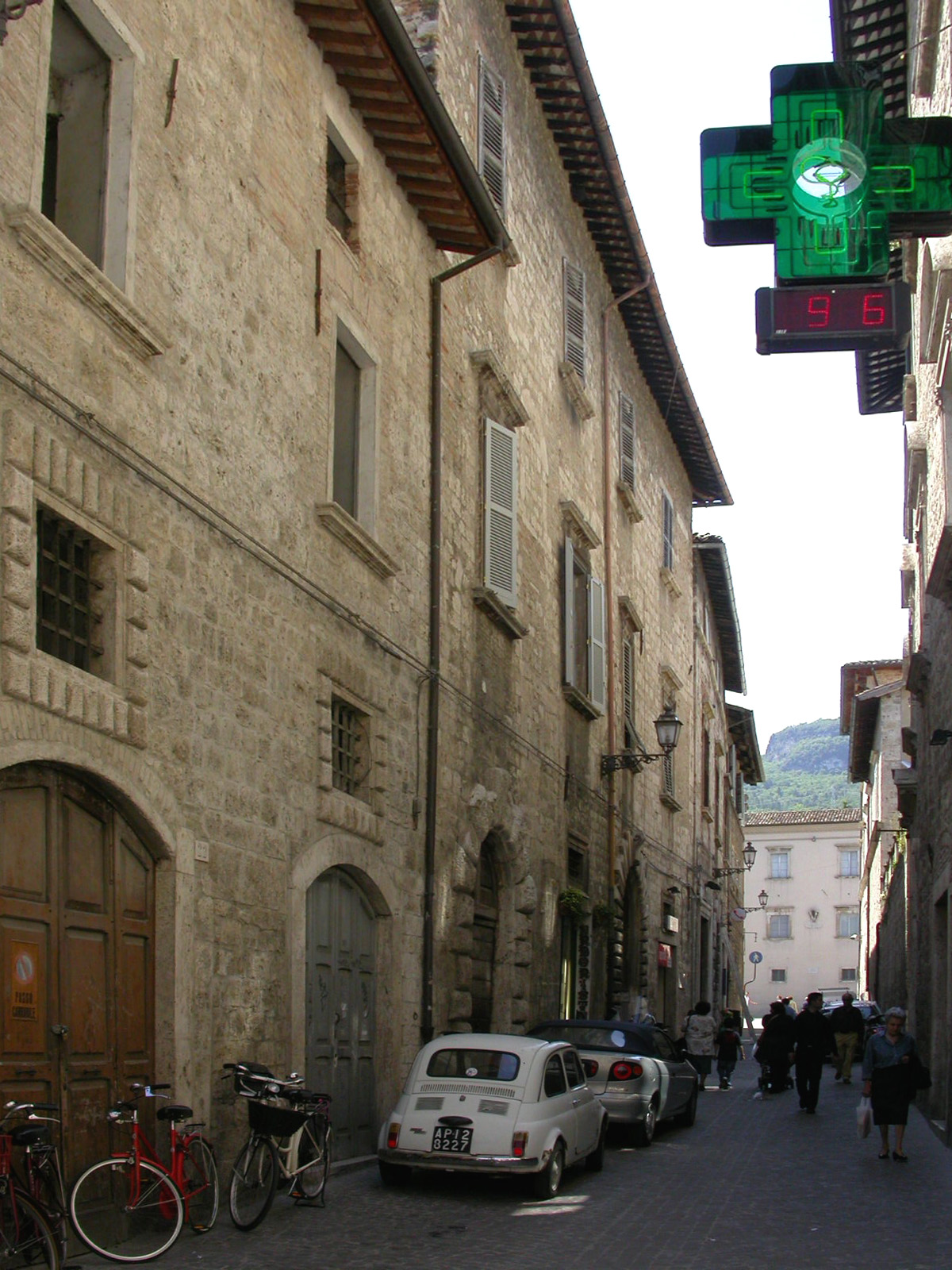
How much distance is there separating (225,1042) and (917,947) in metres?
15.4

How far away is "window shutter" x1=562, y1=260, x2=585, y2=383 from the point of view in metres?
22.5

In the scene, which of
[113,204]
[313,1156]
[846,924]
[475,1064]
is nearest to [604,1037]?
[475,1064]

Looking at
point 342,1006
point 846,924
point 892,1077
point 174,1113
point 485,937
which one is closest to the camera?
point 174,1113

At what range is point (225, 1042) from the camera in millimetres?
10609

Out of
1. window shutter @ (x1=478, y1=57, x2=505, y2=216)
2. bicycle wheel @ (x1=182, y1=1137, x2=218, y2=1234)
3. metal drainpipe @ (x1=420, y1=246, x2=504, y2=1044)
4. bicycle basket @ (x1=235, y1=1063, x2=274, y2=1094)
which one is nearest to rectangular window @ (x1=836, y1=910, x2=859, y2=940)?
window shutter @ (x1=478, y1=57, x2=505, y2=216)

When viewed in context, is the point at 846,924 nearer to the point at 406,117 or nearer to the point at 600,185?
the point at 600,185

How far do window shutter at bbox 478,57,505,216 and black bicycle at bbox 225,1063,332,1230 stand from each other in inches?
433

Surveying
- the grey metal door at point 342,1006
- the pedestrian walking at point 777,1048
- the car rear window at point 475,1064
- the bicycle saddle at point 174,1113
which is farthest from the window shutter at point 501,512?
the bicycle saddle at point 174,1113

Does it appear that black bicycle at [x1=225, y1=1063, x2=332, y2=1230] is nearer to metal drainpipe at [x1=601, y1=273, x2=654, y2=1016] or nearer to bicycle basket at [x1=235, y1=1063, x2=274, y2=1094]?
bicycle basket at [x1=235, y1=1063, x2=274, y2=1094]

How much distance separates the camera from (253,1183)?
9.80 meters

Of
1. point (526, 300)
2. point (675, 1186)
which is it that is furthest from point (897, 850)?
point (675, 1186)

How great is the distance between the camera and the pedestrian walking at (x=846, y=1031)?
2573cm

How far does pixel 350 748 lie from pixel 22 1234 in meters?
6.67

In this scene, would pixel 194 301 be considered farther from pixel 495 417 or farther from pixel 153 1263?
pixel 495 417
